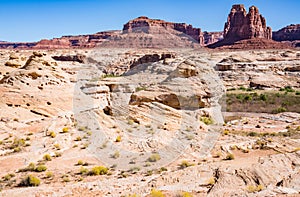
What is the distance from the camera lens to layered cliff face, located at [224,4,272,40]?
352 feet

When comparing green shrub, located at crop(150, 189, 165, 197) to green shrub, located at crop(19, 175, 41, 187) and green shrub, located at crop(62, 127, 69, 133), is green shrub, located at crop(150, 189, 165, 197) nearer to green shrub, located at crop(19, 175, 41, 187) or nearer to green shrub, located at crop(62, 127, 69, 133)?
green shrub, located at crop(19, 175, 41, 187)

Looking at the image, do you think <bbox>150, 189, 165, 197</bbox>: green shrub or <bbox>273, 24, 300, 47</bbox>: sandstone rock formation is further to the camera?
<bbox>273, 24, 300, 47</bbox>: sandstone rock formation

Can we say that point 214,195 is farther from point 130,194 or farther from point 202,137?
point 202,137

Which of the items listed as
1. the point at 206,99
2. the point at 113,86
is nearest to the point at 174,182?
the point at 206,99

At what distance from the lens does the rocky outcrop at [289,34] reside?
14025cm

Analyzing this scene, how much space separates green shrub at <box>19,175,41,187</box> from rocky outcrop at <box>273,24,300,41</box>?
15022cm

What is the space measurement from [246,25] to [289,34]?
1805 inches

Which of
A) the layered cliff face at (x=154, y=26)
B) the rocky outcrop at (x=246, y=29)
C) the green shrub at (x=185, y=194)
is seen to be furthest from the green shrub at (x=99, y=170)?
the layered cliff face at (x=154, y=26)

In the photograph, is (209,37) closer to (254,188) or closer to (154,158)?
(154,158)

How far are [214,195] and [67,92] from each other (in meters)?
11.3

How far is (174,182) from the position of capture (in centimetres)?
766

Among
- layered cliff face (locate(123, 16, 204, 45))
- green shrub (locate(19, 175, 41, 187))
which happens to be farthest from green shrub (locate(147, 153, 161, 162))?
layered cliff face (locate(123, 16, 204, 45))

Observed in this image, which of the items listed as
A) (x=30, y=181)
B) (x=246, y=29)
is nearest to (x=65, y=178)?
(x=30, y=181)

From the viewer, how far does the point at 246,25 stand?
4259 inches
